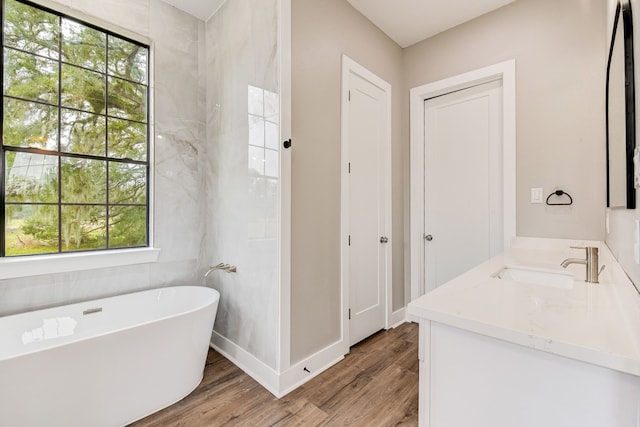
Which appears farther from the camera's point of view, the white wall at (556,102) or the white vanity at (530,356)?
the white wall at (556,102)

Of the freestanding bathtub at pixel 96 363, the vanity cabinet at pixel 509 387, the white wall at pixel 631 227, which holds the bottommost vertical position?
the freestanding bathtub at pixel 96 363

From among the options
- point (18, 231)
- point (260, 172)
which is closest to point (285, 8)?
point (260, 172)

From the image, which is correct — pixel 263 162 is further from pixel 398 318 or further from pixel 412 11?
pixel 398 318

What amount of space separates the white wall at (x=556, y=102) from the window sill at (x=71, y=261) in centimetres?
305

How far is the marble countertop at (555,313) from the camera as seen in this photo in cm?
65

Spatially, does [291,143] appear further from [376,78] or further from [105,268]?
[105,268]

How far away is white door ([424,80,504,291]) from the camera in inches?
96.7

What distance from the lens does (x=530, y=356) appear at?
73cm

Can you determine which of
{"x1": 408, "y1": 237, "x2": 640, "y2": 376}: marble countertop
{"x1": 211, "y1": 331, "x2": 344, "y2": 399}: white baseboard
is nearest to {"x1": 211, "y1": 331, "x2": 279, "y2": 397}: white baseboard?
{"x1": 211, "y1": 331, "x2": 344, "y2": 399}: white baseboard

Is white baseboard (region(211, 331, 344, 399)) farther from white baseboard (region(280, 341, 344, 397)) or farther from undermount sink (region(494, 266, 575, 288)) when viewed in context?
undermount sink (region(494, 266, 575, 288))

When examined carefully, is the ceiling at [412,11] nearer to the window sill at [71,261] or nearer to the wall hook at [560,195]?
the wall hook at [560,195]

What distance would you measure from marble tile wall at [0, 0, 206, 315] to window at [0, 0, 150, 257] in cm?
13

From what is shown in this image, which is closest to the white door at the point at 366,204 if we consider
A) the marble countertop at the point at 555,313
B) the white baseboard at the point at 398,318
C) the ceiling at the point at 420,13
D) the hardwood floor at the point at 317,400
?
the white baseboard at the point at 398,318

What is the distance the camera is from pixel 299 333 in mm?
1932
